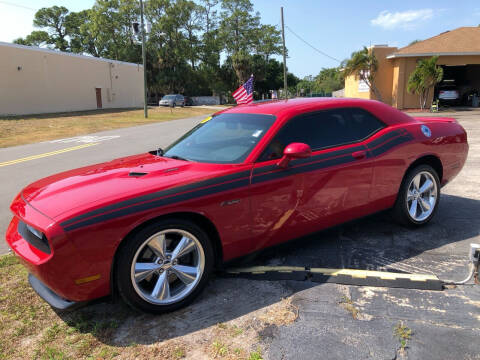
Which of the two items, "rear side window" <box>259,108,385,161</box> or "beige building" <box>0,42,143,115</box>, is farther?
"beige building" <box>0,42,143,115</box>

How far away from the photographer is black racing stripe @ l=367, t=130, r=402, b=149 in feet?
12.7

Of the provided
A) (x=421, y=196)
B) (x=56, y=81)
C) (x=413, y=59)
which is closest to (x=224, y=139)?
(x=421, y=196)

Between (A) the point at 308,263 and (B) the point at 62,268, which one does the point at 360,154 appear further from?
(B) the point at 62,268

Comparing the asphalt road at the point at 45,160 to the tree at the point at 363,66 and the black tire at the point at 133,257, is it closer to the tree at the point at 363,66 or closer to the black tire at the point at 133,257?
the black tire at the point at 133,257

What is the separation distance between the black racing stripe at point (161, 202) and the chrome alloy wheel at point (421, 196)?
7.38 feet

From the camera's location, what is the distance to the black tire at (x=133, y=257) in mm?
2602

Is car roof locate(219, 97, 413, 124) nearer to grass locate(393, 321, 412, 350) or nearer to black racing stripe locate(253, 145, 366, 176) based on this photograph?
black racing stripe locate(253, 145, 366, 176)

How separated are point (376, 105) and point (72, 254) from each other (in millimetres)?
3448

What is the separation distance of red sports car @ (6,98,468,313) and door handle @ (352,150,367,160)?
0.01 metres

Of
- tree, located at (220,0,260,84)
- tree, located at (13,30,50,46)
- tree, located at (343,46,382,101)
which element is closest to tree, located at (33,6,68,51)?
tree, located at (13,30,50,46)

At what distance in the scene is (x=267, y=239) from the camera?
→ 3.29m

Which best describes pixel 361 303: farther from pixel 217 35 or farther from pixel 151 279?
pixel 217 35

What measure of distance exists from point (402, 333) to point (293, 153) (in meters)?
1.54

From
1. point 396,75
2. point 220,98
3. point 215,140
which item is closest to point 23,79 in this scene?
point 396,75
